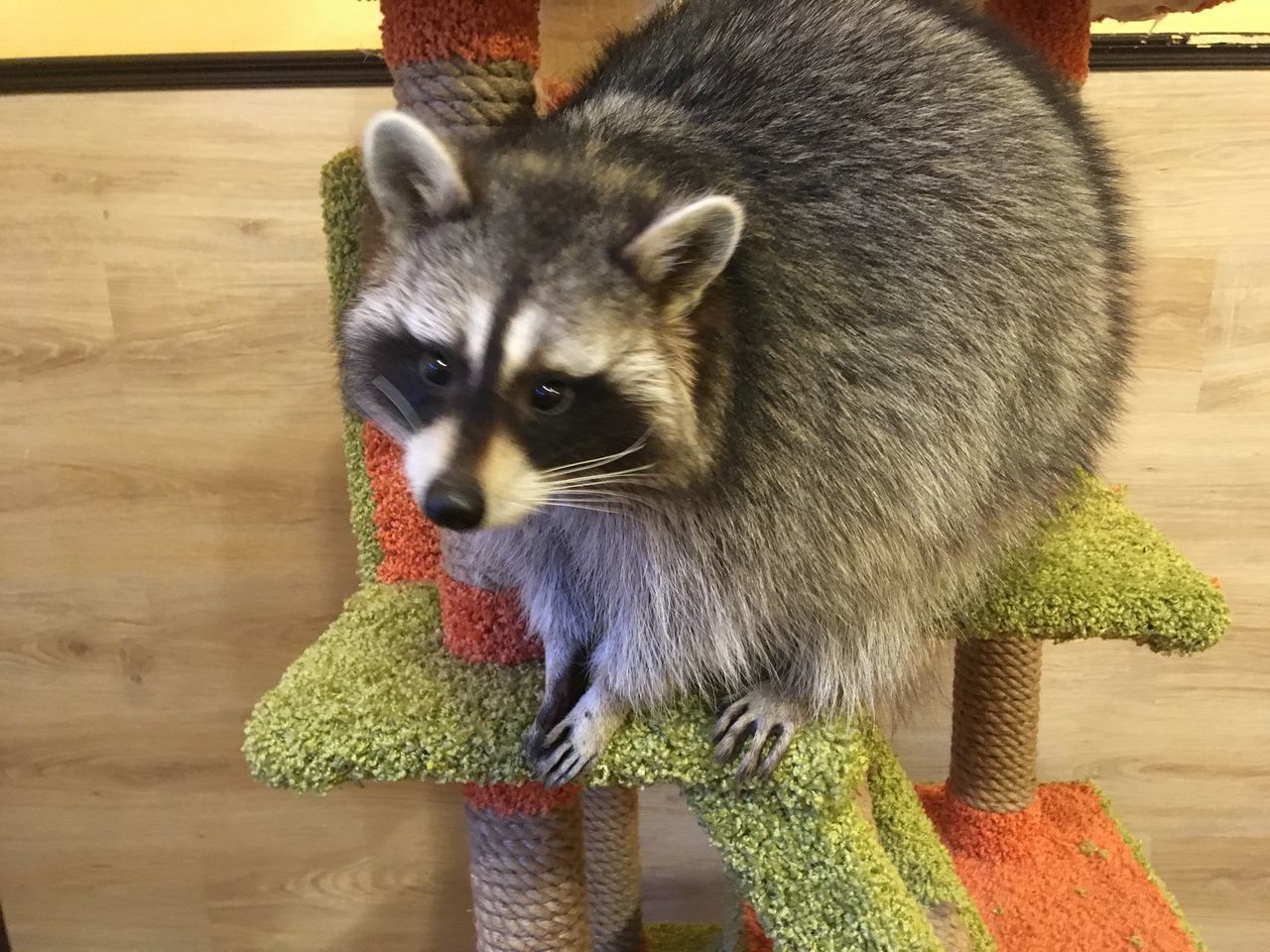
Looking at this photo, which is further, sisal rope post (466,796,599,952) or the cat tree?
sisal rope post (466,796,599,952)

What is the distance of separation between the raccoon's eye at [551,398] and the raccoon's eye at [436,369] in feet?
0.21

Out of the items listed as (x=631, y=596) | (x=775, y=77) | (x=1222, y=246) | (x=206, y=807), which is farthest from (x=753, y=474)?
(x=206, y=807)

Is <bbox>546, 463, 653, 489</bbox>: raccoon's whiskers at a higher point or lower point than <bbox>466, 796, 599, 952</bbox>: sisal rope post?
higher

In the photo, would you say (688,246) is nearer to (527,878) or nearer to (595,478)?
(595,478)

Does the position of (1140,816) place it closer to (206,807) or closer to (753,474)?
(753,474)

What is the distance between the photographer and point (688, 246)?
0.70 m

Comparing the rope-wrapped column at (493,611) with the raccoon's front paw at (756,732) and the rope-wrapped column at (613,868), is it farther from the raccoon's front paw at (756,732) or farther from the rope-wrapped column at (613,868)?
the rope-wrapped column at (613,868)

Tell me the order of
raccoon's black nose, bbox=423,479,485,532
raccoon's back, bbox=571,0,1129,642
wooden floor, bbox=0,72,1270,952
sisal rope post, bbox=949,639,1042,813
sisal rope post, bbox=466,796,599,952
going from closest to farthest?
1. raccoon's black nose, bbox=423,479,485,532
2. raccoon's back, bbox=571,0,1129,642
3. sisal rope post, bbox=466,796,599,952
4. sisal rope post, bbox=949,639,1042,813
5. wooden floor, bbox=0,72,1270,952

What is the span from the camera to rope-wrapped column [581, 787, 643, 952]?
1455 mm

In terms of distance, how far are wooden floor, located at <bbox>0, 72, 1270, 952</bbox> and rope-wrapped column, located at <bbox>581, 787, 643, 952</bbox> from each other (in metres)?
0.38

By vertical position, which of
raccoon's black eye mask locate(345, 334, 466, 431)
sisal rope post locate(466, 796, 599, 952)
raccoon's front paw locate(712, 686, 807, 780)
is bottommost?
sisal rope post locate(466, 796, 599, 952)

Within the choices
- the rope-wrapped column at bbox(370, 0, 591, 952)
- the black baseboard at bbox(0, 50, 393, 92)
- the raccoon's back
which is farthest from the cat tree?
the black baseboard at bbox(0, 50, 393, 92)

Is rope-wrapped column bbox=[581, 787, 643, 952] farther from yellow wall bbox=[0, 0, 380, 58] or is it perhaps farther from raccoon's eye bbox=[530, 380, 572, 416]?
yellow wall bbox=[0, 0, 380, 58]

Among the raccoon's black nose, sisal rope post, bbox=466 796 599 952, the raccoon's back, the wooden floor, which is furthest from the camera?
the wooden floor
